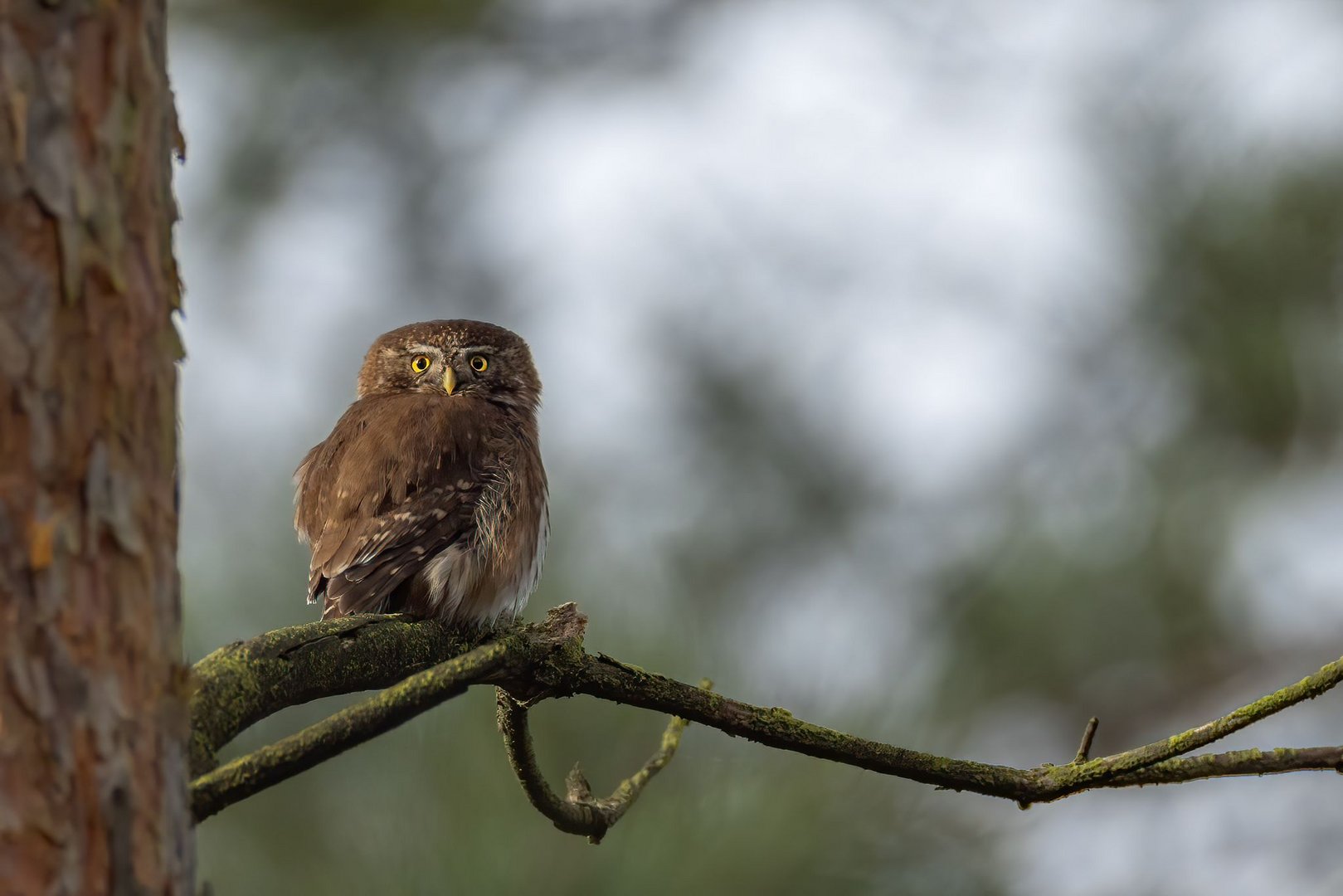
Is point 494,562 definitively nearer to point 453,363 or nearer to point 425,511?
point 425,511

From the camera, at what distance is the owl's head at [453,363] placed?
475 cm

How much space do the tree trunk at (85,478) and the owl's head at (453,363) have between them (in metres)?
3.19

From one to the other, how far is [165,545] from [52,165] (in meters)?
0.39

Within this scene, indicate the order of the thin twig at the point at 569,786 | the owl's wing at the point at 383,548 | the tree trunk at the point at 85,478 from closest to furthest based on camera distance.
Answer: the tree trunk at the point at 85,478
the thin twig at the point at 569,786
the owl's wing at the point at 383,548

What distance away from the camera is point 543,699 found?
2.16 metres

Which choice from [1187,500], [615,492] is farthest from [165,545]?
[1187,500]

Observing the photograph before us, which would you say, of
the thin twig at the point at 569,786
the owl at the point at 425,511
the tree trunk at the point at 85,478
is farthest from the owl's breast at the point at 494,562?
the tree trunk at the point at 85,478

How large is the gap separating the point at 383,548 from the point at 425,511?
18cm

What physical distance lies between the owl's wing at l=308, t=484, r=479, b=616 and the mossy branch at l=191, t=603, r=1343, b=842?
1062 mm

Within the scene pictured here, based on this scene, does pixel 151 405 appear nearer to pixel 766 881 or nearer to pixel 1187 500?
pixel 766 881

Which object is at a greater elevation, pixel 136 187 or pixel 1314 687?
pixel 1314 687

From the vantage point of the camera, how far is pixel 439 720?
4754 millimetres

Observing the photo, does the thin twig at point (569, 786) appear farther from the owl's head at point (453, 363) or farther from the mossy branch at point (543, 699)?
the owl's head at point (453, 363)

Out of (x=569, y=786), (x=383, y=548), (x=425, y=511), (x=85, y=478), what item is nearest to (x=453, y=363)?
(x=425, y=511)
